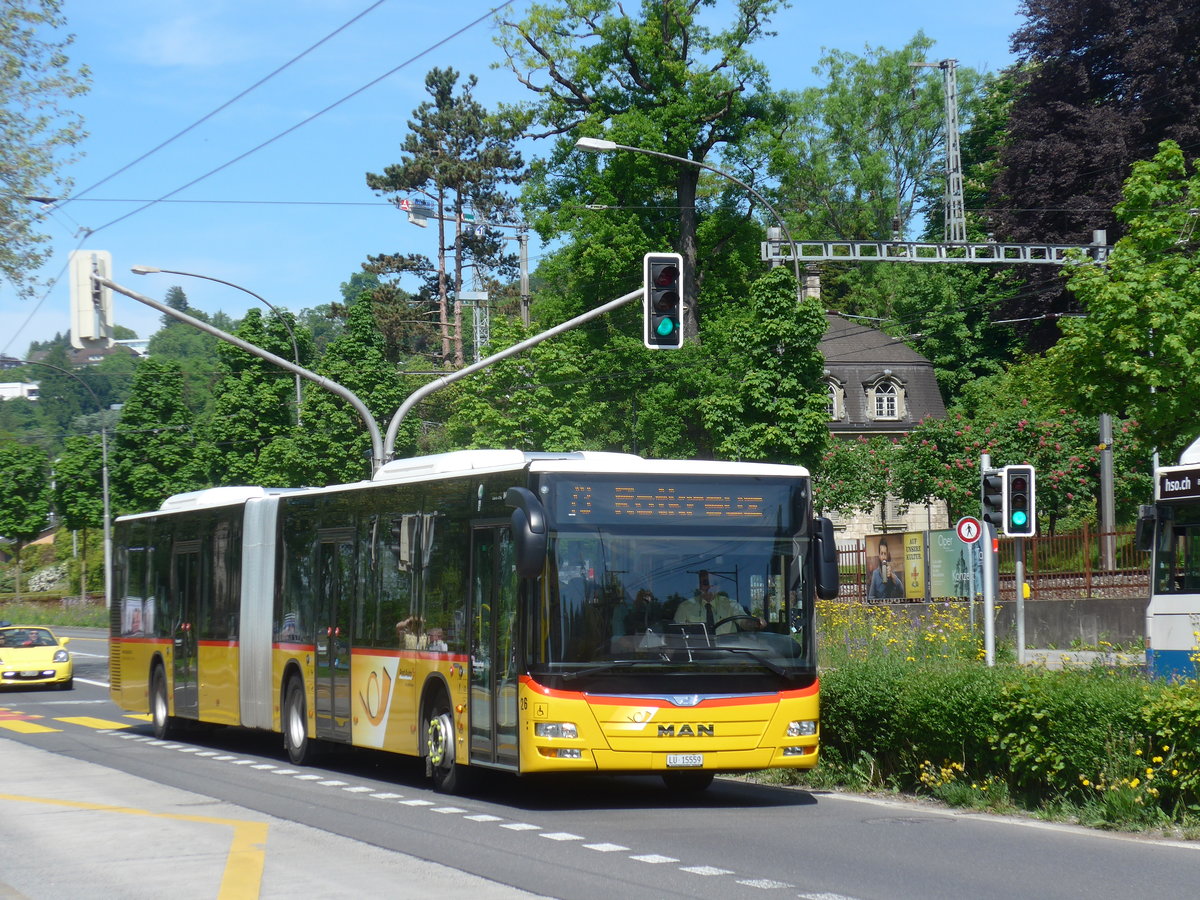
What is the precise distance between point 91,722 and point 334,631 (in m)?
10.8

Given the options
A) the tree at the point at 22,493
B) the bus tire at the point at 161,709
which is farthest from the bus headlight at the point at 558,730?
the tree at the point at 22,493

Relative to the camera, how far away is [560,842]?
465 inches

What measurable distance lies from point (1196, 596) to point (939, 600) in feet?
56.7

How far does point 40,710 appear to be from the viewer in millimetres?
30094

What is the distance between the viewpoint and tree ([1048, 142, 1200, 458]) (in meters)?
30.7

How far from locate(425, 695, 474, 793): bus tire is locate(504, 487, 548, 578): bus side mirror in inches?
91.8

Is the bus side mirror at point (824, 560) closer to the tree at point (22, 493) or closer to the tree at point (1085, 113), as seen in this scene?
the tree at point (1085, 113)

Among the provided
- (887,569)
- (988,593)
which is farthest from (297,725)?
(887,569)

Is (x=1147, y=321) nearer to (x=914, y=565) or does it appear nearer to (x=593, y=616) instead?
(x=914, y=565)

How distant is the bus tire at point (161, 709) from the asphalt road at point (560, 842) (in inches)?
207

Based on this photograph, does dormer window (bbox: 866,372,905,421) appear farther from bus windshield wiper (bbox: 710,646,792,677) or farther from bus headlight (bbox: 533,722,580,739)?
bus headlight (bbox: 533,722,580,739)

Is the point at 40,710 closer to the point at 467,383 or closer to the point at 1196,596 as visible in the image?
the point at 1196,596

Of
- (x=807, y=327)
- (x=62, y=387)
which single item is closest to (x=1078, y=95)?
(x=807, y=327)

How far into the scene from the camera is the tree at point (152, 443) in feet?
238
